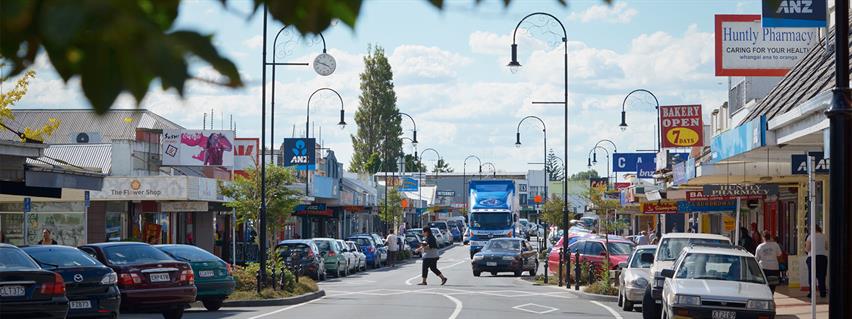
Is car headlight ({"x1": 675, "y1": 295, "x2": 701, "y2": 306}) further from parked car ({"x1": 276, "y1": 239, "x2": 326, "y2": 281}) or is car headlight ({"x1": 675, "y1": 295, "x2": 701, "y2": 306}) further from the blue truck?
the blue truck

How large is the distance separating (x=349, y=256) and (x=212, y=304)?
20221mm

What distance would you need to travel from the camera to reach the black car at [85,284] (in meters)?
16.8

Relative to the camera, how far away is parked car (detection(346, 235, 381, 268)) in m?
50.3

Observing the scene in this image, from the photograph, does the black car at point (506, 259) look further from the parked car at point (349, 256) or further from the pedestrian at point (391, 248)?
the pedestrian at point (391, 248)

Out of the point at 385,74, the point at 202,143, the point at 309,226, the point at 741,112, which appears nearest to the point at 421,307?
the point at 741,112

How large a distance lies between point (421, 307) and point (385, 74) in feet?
280

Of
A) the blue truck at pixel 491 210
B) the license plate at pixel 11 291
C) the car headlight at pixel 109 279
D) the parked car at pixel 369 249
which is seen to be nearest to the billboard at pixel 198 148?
the parked car at pixel 369 249

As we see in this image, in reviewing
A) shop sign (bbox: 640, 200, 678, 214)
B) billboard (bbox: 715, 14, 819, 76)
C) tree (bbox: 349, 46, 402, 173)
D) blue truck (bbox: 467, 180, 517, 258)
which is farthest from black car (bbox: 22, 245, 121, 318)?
tree (bbox: 349, 46, 402, 173)

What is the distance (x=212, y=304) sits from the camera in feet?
75.6

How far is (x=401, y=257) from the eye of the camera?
59.3 m

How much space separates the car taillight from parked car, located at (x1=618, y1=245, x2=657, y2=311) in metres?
11.5

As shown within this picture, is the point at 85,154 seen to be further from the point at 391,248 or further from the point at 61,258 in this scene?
the point at 61,258

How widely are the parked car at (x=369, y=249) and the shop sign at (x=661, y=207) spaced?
12982mm

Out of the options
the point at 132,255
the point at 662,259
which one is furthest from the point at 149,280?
the point at 662,259
